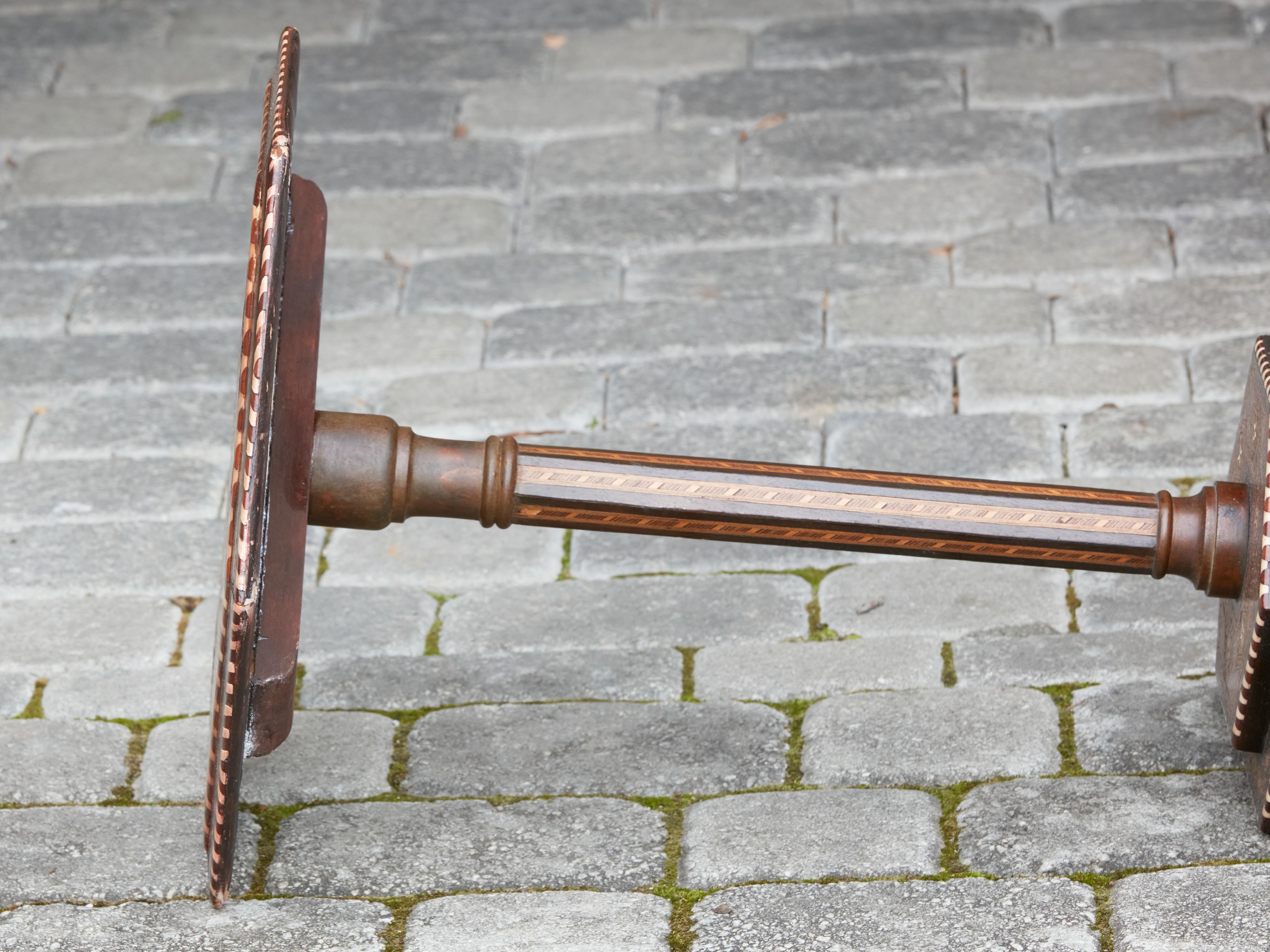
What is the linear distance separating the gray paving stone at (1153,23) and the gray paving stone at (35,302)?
271 centimetres

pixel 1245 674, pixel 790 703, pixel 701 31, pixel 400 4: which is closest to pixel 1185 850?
pixel 1245 674

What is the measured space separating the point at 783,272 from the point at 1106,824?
1.82m

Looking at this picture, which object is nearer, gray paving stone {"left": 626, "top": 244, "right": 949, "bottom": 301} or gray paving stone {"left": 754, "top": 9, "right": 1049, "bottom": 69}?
gray paving stone {"left": 626, "top": 244, "right": 949, "bottom": 301}

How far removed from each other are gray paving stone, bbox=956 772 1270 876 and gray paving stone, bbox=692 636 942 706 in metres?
0.30

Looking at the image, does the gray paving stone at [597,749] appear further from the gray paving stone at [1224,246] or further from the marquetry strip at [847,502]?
the gray paving stone at [1224,246]

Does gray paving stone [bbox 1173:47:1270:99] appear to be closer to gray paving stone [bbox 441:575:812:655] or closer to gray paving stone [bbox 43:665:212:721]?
gray paving stone [bbox 441:575:812:655]

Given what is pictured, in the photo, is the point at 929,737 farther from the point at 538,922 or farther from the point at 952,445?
the point at 952,445

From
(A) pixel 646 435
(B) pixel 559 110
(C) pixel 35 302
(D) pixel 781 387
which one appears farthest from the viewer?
(B) pixel 559 110

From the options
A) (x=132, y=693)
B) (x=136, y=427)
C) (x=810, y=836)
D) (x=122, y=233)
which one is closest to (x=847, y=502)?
(x=810, y=836)

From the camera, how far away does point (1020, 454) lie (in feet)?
9.82

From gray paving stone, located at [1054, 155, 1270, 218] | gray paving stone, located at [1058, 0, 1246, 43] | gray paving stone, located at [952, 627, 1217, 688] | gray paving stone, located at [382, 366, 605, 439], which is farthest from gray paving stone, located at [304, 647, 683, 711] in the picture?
gray paving stone, located at [1058, 0, 1246, 43]

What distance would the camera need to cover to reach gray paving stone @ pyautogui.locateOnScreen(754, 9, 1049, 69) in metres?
4.51

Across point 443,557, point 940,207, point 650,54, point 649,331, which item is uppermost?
point 650,54

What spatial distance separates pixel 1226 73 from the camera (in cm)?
421
